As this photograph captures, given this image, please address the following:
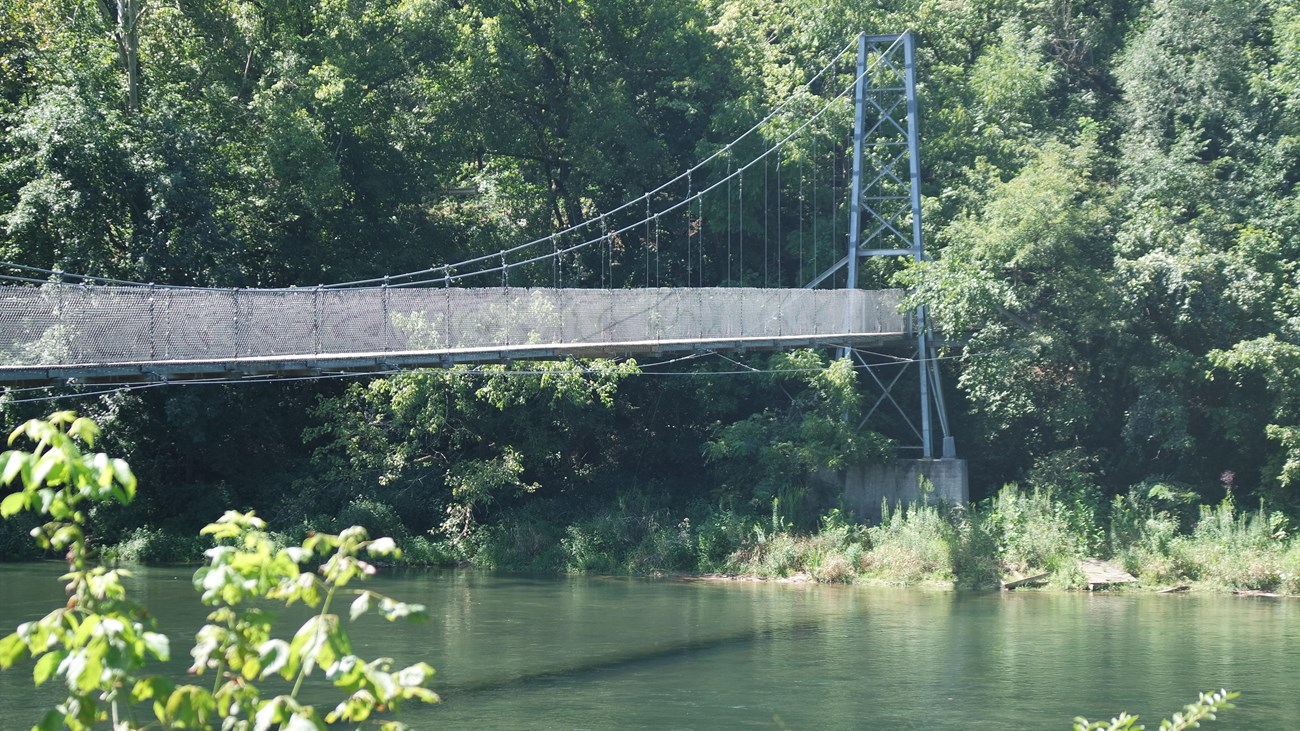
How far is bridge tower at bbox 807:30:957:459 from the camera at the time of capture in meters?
24.0

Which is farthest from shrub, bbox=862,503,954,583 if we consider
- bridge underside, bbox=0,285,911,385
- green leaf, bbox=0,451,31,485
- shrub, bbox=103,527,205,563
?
green leaf, bbox=0,451,31,485

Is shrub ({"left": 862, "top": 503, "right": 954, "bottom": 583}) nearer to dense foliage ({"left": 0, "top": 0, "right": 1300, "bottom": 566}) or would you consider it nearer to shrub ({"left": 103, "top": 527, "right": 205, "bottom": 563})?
dense foliage ({"left": 0, "top": 0, "right": 1300, "bottom": 566})

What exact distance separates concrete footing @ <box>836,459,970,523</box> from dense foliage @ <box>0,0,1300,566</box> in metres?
0.65

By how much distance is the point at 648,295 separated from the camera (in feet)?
65.2

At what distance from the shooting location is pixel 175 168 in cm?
2283

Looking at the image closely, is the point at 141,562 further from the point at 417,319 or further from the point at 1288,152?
the point at 1288,152

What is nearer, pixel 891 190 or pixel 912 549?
pixel 912 549

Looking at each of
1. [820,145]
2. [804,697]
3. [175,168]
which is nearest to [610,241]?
[820,145]

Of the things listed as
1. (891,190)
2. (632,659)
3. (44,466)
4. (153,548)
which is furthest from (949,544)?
(44,466)

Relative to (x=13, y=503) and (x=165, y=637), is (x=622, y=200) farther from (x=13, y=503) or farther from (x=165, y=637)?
(x=13, y=503)

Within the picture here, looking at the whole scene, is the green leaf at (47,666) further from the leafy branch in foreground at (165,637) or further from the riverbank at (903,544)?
the riverbank at (903,544)

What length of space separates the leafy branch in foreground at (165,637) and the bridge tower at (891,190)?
69.6 ft

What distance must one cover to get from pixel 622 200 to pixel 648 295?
7.67 m

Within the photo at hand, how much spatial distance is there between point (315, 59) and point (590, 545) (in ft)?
34.7
